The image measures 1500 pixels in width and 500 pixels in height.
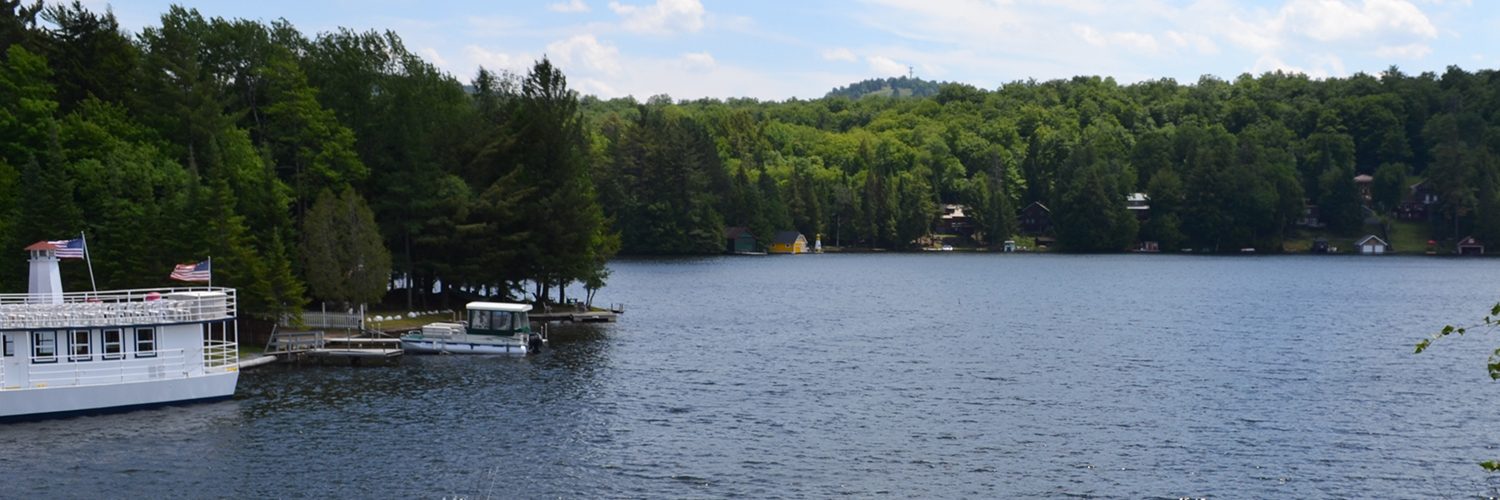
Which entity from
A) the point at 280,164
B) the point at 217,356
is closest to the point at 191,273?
the point at 217,356

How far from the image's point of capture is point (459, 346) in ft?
263

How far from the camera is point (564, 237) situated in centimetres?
9825

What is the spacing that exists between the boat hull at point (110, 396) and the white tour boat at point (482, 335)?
19124mm

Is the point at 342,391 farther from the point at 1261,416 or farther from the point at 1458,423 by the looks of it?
the point at 1458,423

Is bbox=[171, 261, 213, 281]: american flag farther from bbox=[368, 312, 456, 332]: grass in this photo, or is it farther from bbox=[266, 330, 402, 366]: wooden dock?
bbox=[368, 312, 456, 332]: grass

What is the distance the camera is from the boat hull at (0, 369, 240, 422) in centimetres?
5566

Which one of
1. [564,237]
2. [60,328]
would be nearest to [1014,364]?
[564,237]

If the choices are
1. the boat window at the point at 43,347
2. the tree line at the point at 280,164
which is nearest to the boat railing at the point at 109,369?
the boat window at the point at 43,347

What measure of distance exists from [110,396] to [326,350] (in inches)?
653

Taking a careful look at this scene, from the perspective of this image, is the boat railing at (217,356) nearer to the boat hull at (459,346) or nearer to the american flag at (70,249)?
the american flag at (70,249)

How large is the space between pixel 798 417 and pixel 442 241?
1666 inches

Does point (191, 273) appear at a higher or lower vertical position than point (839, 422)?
higher

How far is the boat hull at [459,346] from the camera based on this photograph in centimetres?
7994

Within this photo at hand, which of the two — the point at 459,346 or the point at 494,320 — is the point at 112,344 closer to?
the point at 459,346
